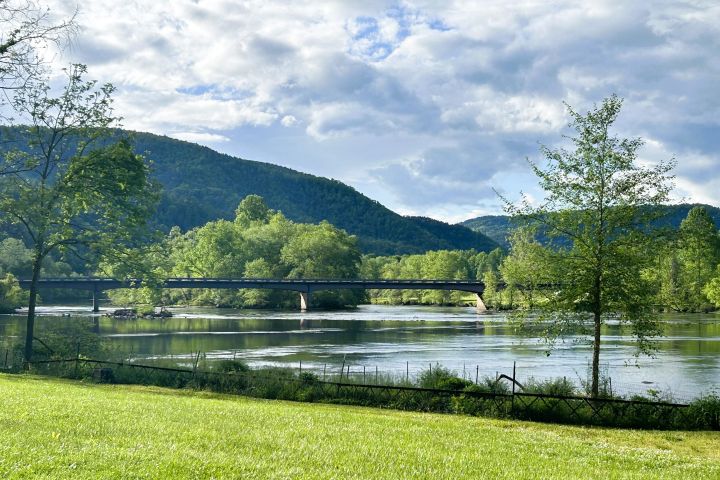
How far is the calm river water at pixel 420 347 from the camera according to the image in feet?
140

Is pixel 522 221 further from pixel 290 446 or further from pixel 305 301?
pixel 305 301

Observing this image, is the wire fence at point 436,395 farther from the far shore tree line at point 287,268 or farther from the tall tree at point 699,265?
the tall tree at point 699,265

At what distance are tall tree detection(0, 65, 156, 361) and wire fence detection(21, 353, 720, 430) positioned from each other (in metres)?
10.0

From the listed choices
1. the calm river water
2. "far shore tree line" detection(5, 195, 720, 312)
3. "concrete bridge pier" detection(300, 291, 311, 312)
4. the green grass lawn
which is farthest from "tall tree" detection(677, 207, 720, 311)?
the green grass lawn

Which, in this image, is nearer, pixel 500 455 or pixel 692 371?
pixel 500 455

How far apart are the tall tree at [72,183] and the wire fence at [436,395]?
10038 mm

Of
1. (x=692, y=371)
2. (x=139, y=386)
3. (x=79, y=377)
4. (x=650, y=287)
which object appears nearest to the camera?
(x=650, y=287)

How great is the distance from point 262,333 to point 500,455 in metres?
62.1

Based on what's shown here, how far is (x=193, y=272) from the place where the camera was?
145875 millimetres

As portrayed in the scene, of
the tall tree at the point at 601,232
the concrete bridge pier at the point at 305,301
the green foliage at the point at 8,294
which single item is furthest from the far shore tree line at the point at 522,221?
the concrete bridge pier at the point at 305,301

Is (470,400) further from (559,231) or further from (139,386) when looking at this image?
(139,386)

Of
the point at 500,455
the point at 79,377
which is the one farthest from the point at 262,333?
the point at 500,455

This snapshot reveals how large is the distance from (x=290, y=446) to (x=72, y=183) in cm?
3380

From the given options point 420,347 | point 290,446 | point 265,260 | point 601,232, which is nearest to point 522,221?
point 601,232
